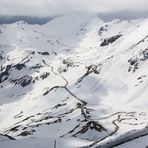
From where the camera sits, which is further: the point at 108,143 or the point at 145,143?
the point at 108,143

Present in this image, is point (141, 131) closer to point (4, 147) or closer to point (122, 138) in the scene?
point (122, 138)

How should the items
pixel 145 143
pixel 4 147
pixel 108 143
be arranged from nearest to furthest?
pixel 145 143 → pixel 108 143 → pixel 4 147

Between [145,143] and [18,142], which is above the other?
[18,142]

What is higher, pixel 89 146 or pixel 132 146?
pixel 89 146

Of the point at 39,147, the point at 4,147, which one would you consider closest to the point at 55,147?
the point at 39,147

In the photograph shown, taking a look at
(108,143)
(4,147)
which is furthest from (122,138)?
(4,147)

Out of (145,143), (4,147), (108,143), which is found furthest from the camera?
(4,147)

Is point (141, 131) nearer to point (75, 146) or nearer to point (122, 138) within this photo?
point (122, 138)

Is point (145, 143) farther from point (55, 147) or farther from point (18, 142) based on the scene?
point (18, 142)

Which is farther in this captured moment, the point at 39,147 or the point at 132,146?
the point at 39,147
